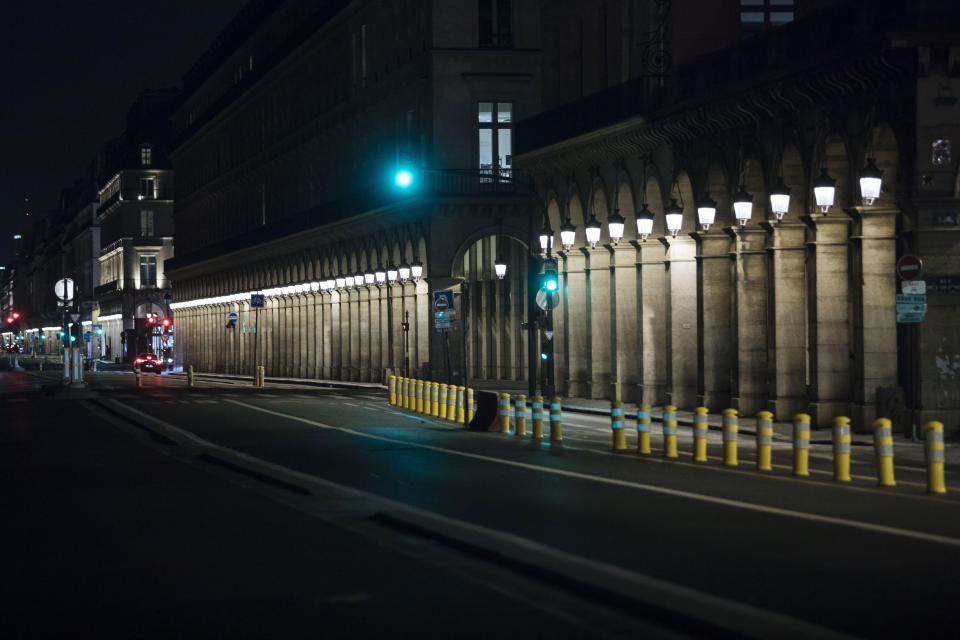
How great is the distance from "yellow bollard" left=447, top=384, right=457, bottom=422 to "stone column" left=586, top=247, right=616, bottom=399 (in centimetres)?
1098

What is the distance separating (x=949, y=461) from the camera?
937 inches

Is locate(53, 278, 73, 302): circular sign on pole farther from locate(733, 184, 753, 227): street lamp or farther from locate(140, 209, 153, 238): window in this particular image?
locate(140, 209, 153, 238): window

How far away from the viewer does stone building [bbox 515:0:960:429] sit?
28.4m

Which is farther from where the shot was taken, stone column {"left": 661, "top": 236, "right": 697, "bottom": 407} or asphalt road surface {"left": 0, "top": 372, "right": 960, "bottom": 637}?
stone column {"left": 661, "top": 236, "right": 697, "bottom": 407}

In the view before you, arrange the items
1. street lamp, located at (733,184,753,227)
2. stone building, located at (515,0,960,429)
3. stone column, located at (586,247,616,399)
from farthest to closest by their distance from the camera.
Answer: stone column, located at (586,247,616,399), street lamp, located at (733,184,753,227), stone building, located at (515,0,960,429)

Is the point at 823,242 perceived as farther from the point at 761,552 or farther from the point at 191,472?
the point at 761,552

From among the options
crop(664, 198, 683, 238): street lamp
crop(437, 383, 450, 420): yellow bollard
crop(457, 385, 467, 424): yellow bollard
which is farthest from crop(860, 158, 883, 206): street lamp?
crop(437, 383, 450, 420): yellow bollard

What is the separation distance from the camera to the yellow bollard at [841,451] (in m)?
19.7

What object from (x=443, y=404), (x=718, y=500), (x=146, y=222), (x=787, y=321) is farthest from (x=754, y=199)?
(x=146, y=222)

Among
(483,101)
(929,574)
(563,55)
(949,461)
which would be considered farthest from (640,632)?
(483,101)

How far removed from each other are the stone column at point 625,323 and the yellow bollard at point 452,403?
9.27m

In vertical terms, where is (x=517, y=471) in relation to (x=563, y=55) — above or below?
below

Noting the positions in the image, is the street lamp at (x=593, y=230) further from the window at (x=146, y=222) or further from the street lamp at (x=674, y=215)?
the window at (x=146, y=222)

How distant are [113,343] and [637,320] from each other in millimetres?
125198
